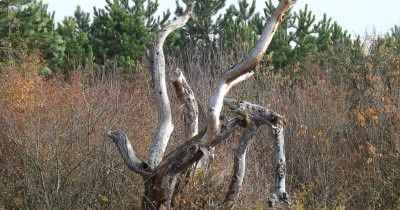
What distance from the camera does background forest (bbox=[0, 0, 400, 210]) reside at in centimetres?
1023

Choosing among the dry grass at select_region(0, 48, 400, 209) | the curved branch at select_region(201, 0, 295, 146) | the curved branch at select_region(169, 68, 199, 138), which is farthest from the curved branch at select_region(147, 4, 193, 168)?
the curved branch at select_region(201, 0, 295, 146)

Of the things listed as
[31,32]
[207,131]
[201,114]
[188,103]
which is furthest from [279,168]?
[31,32]

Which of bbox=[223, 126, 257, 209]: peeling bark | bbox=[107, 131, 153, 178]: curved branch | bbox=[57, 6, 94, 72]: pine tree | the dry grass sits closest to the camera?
bbox=[223, 126, 257, 209]: peeling bark

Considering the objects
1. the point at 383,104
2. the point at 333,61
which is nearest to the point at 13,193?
the point at 383,104

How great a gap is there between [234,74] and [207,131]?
756 mm

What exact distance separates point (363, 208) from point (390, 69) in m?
4.37

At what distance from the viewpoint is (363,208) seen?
12.6 metres

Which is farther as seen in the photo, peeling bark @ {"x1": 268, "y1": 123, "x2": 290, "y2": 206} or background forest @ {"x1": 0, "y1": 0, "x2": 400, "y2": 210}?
background forest @ {"x1": 0, "y1": 0, "x2": 400, "y2": 210}

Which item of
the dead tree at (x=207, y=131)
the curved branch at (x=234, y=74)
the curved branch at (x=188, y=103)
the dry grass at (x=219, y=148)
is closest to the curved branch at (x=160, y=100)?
the dead tree at (x=207, y=131)

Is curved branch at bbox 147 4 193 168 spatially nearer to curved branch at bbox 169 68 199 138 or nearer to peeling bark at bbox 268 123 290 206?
curved branch at bbox 169 68 199 138

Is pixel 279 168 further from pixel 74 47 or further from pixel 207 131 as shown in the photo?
pixel 74 47

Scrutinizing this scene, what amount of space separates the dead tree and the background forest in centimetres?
32

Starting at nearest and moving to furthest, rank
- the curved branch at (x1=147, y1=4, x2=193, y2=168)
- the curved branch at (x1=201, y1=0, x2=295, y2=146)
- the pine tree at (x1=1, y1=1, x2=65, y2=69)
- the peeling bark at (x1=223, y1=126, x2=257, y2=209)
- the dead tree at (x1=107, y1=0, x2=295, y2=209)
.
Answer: the curved branch at (x1=201, y1=0, x2=295, y2=146), the dead tree at (x1=107, y1=0, x2=295, y2=209), the peeling bark at (x1=223, y1=126, x2=257, y2=209), the curved branch at (x1=147, y1=4, x2=193, y2=168), the pine tree at (x1=1, y1=1, x2=65, y2=69)

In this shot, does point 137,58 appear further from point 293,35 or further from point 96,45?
point 293,35
